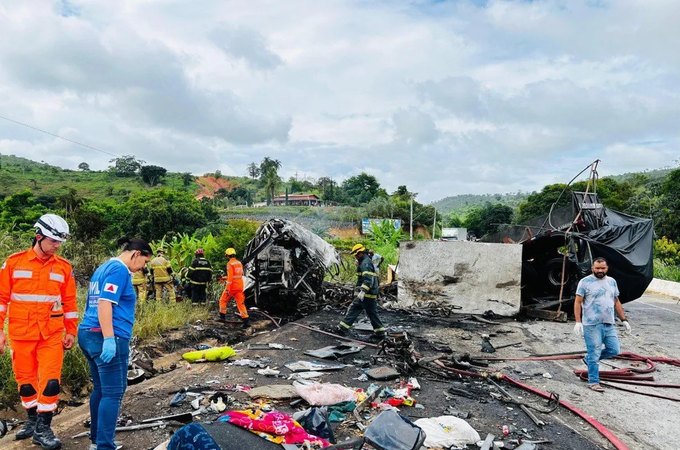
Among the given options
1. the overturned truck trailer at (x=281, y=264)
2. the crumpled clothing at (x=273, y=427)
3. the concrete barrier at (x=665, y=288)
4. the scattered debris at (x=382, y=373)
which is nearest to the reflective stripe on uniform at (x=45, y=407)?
the crumpled clothing at (x=273, y=427)

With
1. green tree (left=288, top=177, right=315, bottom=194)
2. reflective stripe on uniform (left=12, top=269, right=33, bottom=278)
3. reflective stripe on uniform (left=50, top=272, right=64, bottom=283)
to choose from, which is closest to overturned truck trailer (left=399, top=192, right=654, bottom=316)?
reflective stripe on uniform (left=50, top=272, right=64, bottom=283)

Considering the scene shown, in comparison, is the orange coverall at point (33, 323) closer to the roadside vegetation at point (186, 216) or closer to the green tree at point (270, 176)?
the roadside vegetation at point (186, 216)

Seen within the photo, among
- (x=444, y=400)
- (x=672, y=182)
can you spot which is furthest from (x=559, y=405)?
(x=672, y=182)

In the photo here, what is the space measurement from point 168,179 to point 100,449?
70.3 metres

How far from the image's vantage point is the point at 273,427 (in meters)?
3.34

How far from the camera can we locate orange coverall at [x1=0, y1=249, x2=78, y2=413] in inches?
152

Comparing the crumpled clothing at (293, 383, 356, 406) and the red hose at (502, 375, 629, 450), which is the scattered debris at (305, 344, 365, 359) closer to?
the crumpled clothing at (293, 383, 356, 406)

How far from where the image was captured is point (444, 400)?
209 inches

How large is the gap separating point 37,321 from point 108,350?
3.61 feet

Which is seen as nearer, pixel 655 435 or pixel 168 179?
pixel 655 435

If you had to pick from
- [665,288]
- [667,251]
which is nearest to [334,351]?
[665,288]

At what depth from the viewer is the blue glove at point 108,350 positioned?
324 centimetres

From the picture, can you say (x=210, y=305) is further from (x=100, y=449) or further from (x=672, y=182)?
(x=672, y=182)

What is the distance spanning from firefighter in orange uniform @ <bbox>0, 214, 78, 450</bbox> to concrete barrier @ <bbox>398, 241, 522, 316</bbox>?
8898mm
